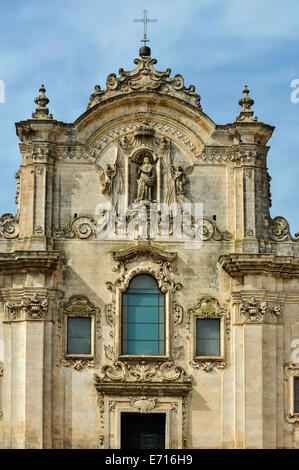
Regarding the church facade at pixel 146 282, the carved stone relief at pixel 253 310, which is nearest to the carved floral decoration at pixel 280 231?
the church facade at pixel 146 282

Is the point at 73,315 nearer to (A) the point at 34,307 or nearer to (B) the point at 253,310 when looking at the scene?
(A) the point at 34,307

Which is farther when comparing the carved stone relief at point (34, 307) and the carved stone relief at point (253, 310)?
the carved stone relief at point (253, 310)

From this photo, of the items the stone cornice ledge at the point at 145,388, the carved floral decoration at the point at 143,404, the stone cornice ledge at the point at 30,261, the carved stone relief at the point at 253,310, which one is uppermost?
the stone cornice ledge at the point at 30,261

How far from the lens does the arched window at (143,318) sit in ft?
126

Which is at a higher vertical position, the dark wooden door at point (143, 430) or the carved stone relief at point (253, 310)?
the carved stone relief at point (253, 310)

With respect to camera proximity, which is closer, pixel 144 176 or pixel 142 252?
pixel 142 252

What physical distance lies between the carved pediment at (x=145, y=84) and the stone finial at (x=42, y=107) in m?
1.22

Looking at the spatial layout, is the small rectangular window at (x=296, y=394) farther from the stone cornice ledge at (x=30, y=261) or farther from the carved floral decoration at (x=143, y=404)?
the stone cornice ledge at (x=30, y=261)

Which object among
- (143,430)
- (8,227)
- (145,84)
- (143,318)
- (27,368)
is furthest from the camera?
(145,84)

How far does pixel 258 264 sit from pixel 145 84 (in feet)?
20.6

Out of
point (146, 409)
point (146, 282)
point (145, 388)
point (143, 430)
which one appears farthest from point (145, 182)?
point (143, 430)

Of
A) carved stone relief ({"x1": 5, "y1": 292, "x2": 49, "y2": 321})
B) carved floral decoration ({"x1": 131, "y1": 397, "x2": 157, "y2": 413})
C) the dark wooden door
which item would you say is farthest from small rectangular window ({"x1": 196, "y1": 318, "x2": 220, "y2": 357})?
carved stone relief ({"x1": 5, "y1": 292, "x2": 49, "y2": 321})

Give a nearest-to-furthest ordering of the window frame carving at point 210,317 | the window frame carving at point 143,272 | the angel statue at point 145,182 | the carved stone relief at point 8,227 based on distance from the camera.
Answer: the window frame carving at point 210,317 < the window frame carving at point 143,272 < the carved stone relief at point 8,227 < the angel statue at point 145,182

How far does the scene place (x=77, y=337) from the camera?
38438mm
